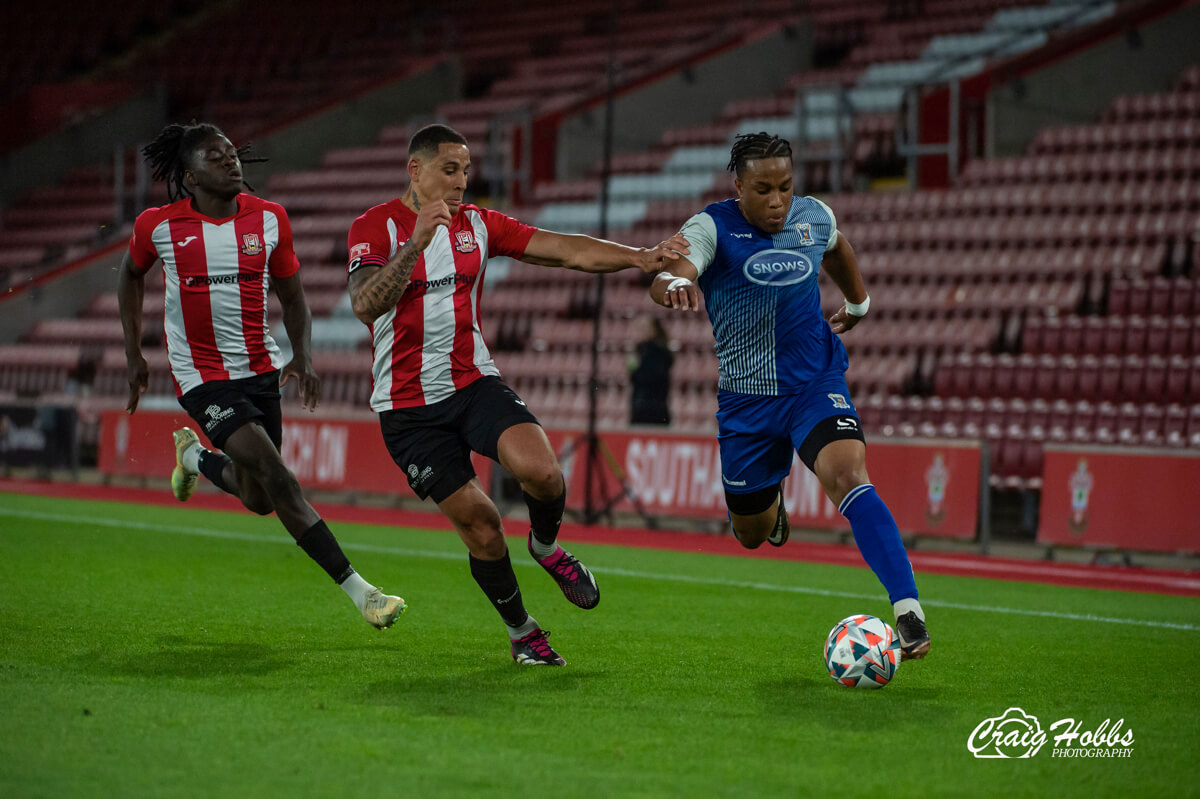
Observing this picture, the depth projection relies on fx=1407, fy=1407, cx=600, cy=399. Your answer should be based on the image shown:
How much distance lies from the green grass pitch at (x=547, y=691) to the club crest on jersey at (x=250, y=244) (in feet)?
5.94

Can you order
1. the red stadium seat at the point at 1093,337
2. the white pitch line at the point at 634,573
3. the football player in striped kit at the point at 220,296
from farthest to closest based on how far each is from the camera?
the red stadium seat at the point at 1093,337, the white pitch line at the point at 634,573, the football player in striped kit at the point at 220,296

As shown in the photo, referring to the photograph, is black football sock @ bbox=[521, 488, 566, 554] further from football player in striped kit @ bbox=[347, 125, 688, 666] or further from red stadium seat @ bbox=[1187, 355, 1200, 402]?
red stadium seat @ bbox=[1187, 355, 1200, 402]

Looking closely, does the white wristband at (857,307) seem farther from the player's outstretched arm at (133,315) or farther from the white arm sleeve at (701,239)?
the player's outstretched arm at (133,315)

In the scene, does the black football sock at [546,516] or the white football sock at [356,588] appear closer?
the black football sock at [546,516]

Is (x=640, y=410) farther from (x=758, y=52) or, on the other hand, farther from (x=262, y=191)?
(x=262, y=191)

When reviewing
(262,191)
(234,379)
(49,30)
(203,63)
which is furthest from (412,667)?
(49,30)

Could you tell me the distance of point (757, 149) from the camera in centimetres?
605

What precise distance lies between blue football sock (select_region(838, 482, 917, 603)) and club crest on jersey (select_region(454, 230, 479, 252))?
188 cm

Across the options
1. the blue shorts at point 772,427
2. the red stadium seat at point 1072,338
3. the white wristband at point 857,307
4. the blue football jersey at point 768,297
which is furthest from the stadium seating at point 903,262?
the blue football jersey at point 768,297

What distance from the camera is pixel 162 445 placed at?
17.7 metres

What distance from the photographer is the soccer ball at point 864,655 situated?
538 cm

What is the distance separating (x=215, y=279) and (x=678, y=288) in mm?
2552

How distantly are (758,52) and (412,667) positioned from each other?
20409 mm

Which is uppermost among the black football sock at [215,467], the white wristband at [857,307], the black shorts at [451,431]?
the white wristband at [857,307]
